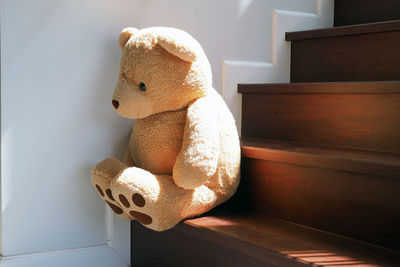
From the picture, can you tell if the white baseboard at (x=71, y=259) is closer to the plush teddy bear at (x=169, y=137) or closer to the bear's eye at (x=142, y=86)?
the plush teddy bear at (x=169, y=137)

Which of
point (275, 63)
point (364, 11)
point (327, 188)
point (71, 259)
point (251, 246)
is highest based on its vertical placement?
point (364, 11)

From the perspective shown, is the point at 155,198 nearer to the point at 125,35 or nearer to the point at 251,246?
the point at 251,246

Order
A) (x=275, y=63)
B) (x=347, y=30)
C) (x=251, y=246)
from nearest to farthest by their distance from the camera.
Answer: (x=251, y=246) < (x=347, y=30) < (x=275, y=63)

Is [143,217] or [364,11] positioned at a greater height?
[364,11]

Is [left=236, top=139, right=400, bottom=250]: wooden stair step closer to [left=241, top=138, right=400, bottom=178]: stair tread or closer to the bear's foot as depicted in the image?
[left=241, top=138, right=400, bottom=178]: stair tread

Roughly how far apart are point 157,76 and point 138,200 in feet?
0.99

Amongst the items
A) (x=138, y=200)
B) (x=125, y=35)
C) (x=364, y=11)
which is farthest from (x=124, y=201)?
(x=364, y=11)

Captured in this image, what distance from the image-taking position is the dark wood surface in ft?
5.22

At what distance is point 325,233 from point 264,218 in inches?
6.8

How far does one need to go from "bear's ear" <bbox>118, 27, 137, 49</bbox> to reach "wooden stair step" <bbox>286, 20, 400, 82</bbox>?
671mm

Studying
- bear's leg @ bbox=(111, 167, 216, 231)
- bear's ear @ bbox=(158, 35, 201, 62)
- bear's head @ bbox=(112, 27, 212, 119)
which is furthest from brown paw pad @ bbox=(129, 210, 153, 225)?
bear's ear @ bbox=(158, 35, 201, 62)

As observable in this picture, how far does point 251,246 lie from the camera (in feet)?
3.03

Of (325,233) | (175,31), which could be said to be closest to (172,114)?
(175,31)

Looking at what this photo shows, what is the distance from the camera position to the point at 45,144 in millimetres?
1204
